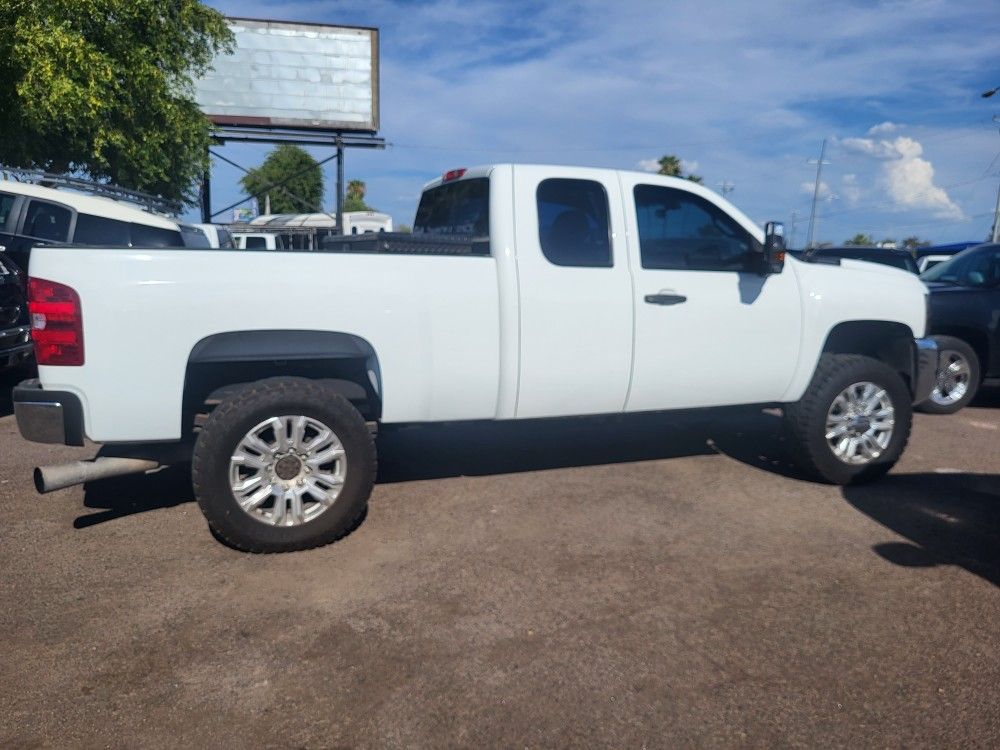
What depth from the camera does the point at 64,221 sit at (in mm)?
8570

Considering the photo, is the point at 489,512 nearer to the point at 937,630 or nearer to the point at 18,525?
the point at 937,630

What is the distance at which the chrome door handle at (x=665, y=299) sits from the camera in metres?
4.68

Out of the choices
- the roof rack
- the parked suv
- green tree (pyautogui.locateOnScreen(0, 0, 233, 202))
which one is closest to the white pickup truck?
the parked suv

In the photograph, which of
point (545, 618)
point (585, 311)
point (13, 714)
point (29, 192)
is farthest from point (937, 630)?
point (29, 192)

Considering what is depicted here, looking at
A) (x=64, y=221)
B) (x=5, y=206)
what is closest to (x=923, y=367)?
(x=64, y=221)

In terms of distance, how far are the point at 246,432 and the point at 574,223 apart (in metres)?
2.22

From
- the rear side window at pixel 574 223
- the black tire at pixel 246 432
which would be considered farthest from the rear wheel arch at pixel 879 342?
the black tire at pixel 246 432

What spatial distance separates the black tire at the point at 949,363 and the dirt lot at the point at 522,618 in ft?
9.64

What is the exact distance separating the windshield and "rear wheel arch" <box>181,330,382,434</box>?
6.92m

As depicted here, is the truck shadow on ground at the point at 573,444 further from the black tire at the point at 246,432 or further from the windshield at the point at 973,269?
the windshield at the point at 973,269

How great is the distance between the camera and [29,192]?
832cm

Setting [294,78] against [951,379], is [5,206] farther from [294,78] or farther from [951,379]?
[294,78]

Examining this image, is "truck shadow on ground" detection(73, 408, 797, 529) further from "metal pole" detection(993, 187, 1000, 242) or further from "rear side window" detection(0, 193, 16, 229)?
"metal pole" detection(993, 187, 1000, 242)

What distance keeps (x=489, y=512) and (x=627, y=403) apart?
3.54 ft
